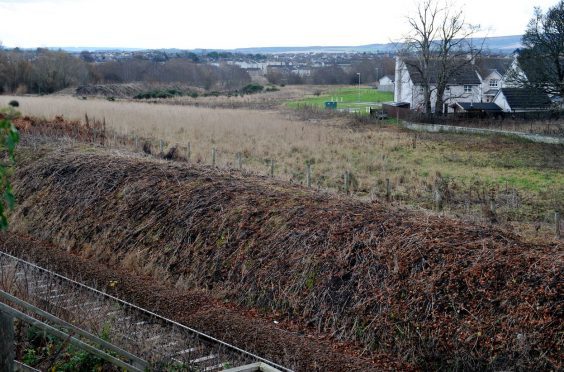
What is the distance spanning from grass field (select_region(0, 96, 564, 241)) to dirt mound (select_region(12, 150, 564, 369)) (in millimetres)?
5164

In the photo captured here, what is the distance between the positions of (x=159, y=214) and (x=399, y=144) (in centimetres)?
2175

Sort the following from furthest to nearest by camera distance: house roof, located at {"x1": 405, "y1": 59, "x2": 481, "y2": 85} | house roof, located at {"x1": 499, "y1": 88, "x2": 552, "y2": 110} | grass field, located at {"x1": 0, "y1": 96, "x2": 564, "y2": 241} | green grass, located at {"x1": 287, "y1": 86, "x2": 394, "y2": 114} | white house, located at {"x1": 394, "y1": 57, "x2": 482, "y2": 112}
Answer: green grass, located at {"x1": 287, "y1": 86, "x2": 394, "y2": 114} < white house, located at {"x1": 394, "y1": 57, "x2": 482, "y2": 112} < house roof, located at {"x1": 405, "y1": 59, "x2": 481, "y2": 85} < house roof, located at {"x1": 499, "y1": 88, "x2": 552, "y2": 110} < grass field, located at {"x1": 0, "y1": 96, "x2": 564, "y2": 241}

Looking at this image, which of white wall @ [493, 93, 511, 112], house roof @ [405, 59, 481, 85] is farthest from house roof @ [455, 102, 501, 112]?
house roof @ [405, 59, 481, 85]

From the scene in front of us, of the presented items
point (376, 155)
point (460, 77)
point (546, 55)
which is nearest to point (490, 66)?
point (460, 77)

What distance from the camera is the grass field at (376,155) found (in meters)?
21.9

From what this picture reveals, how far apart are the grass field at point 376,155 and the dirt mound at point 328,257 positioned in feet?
16.9

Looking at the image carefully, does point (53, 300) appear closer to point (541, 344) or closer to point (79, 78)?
point (541, 344)

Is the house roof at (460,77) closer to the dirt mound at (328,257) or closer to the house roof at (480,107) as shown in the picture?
the house roof at (480,107)

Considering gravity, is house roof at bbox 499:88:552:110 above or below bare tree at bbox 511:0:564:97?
below

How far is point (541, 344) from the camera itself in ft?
31.6

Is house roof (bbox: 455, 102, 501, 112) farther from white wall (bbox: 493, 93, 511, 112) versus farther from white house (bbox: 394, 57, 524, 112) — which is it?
white house (bbox: 394, 57, 524, 112)

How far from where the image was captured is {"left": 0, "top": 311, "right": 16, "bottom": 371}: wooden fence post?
5.90 m

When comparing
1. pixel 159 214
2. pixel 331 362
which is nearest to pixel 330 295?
pixel 331 362

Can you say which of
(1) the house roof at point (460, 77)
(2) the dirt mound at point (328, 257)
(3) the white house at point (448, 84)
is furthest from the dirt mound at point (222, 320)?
(1) the house roof at point (460, 77)
